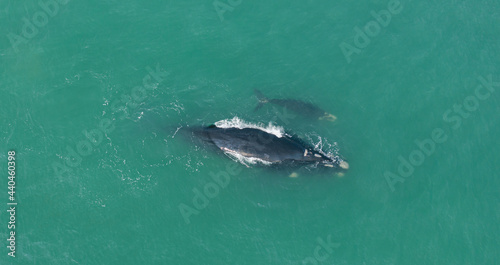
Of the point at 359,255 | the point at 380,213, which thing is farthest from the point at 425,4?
the point at 359,255

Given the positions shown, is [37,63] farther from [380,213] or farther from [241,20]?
[380,213]

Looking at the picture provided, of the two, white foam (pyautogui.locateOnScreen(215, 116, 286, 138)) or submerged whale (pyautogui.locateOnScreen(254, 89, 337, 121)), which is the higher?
submerged whale (pyautogui.locateOnScreen(254, 89, 337, 121))

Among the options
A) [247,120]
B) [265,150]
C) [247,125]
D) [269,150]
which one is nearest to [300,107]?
[247,120]

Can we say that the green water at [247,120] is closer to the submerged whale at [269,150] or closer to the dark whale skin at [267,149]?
the submerged whale at [269,150]

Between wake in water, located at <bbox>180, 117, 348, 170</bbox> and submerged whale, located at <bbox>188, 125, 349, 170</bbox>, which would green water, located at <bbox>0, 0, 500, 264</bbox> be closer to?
wake in water, located at <bbox>180, 117, 348, 170</bbox>

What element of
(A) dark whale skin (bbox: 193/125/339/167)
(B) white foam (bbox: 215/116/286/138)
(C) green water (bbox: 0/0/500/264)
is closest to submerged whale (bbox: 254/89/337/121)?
(C) green water (bbox: 0/0/500/264)

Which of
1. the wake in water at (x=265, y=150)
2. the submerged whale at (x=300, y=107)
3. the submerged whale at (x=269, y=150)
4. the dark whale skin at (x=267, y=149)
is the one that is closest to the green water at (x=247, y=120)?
the submerged whale at (x=300, y=107)
